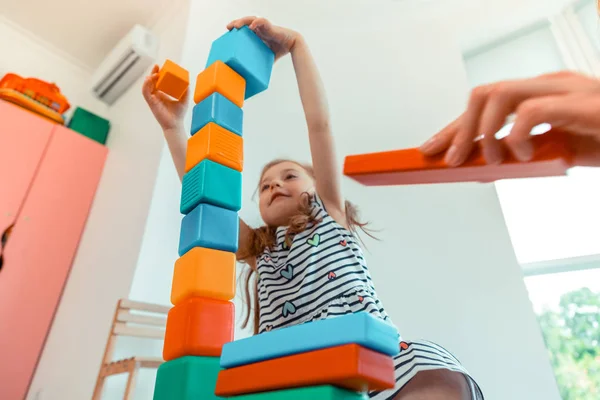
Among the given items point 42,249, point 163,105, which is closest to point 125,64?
point 42,249

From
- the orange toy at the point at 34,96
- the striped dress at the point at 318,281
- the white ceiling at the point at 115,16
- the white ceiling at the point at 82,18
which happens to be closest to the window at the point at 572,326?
the striped dress at the point at 318,281

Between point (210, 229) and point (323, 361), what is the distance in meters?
0.28

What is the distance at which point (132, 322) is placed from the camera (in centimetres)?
108

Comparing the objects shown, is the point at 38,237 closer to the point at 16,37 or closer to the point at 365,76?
the point at 16,37

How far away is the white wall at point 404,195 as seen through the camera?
1.30 m

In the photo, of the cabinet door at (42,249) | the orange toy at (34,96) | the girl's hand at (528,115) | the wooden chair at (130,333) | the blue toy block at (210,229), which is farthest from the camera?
the orange toy at (34,96)

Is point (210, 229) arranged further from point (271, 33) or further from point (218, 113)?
point (271, 33)

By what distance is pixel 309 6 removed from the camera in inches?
76.5

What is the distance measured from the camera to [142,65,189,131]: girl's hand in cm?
84

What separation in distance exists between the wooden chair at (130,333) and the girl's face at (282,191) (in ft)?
1.36

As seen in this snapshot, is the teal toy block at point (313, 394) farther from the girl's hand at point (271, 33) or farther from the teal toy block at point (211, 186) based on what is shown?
the girl's hand at point (271, 33)

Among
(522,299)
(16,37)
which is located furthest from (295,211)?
(16,37)

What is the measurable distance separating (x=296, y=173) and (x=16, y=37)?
→ 175cm

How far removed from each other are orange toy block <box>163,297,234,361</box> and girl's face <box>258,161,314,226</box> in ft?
1.30
